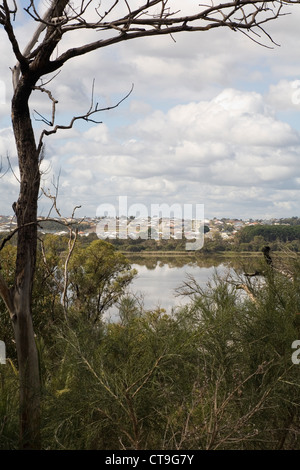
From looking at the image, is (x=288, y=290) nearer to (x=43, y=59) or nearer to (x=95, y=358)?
(x=95, y=358)

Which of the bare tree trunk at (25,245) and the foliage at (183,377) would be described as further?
the bare tree trunk at (25,245)

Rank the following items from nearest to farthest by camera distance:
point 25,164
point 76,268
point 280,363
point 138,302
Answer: point 280,363 < point 25,164 < point 138,302 < point 76,268

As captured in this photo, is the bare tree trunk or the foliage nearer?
the foliage

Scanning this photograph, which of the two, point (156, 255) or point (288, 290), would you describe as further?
point (156, 255)

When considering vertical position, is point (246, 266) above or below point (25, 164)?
below

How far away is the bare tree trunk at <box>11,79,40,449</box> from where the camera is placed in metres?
4.14

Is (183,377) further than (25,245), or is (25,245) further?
(25,245)

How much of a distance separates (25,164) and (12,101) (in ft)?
1.63

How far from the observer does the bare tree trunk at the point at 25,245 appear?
4.14 metres

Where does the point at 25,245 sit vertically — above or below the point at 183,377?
above

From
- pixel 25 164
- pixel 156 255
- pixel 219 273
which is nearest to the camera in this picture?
pixel 25 164

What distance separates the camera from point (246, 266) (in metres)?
6.14

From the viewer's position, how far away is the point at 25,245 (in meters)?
4.29
